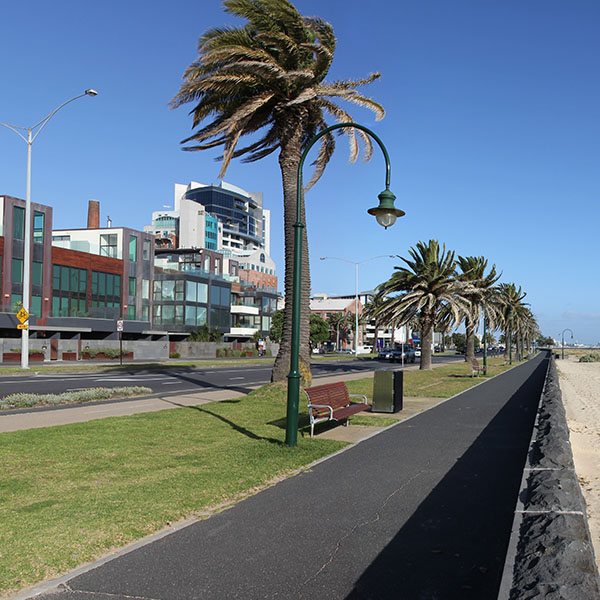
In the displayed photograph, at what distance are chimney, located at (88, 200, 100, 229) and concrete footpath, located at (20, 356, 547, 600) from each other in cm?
7287

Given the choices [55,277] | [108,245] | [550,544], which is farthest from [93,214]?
[550,544]

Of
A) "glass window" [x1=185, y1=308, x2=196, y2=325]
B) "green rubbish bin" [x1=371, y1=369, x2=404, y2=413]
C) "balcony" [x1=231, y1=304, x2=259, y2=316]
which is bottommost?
"green rubbish bin" [x1=371, y1=369, x2=404, y2=413]

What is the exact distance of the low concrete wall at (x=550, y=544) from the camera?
11.3ft

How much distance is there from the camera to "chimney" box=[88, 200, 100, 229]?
75500mm

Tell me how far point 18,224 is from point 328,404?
47.7 m

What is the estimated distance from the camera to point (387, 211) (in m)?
10.0

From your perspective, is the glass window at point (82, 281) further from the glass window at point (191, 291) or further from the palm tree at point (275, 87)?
the palm tree at point (275, 87)

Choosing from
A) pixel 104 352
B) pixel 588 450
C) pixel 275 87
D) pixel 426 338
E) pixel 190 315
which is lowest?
pixel 104 352

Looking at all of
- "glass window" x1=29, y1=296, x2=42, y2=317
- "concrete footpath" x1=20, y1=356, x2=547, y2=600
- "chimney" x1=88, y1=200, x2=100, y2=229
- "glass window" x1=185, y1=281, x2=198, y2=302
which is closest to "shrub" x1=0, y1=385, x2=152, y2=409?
"concrete footpath" x1=20, y1=356, x2=547, y2=600

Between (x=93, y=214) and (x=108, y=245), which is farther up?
(x=93, y=214)

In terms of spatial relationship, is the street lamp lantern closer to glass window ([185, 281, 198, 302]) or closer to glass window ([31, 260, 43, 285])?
glass window ([31, 260, 43, 285])

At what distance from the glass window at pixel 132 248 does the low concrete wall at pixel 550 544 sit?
63.5m

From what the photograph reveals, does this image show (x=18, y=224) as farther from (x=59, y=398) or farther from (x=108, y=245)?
(x=59, y=398)

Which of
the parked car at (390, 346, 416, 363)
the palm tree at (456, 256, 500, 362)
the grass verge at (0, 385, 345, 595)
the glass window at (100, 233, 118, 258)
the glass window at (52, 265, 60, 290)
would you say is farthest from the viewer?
the glass window at (100, 233, 118, 258)
